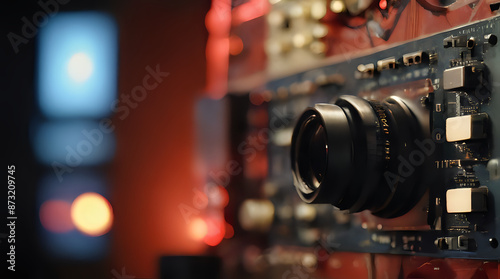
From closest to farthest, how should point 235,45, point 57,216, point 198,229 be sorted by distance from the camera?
point 235,45 → point 198,229 → point 57,216

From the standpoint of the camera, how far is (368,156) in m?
1.23

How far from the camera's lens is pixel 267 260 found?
178cm

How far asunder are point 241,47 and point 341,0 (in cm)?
51

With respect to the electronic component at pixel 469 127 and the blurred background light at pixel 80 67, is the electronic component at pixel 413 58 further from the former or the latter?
the blurred background light at pixel 80 67


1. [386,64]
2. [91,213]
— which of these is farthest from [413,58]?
[91,213]

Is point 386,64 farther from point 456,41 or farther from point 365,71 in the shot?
point 456,41

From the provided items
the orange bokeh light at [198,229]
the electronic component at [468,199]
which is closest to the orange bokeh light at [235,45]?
the orange bokeh light at [198,229]

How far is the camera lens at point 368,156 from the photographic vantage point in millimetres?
1225

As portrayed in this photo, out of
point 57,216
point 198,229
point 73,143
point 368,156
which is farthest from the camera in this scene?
point 57,216

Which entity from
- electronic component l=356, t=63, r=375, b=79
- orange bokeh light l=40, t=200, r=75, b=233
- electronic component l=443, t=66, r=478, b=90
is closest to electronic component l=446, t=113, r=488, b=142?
electronic component l=443, t=66, r=478, b=90

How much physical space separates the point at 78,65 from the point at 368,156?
1.54 meters

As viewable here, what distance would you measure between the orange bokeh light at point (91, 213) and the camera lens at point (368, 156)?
129 centimetres

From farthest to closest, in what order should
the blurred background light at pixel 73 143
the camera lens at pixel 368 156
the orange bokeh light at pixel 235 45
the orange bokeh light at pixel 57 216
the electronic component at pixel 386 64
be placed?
the orange bokeh light at pixel 57 216, the blurred background light at pixel 73 143, the orange bokeh light at pixel 235 45, the electronic component at pixel 386 64, the camera lens at pixel 368 156

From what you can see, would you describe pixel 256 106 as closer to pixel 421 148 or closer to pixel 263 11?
pixel 263 11
